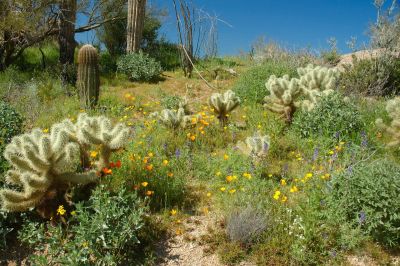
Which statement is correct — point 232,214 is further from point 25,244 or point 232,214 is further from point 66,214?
point 25,244

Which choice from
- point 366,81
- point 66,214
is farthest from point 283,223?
point 366,81

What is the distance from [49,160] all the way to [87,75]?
483cm

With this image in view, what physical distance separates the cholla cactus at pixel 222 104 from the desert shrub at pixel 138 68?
16.2ft

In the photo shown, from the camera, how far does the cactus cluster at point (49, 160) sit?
339cm

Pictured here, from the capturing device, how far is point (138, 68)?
11133mm

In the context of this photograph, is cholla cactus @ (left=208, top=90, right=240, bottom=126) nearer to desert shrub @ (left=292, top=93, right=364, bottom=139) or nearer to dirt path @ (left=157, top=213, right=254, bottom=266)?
desert shrub @ (left=292, top=93, right=364, bottom=139)

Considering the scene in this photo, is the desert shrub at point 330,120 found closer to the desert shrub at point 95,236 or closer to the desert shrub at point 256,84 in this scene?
the desert shrub at point 256,84

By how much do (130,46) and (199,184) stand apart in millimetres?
8625

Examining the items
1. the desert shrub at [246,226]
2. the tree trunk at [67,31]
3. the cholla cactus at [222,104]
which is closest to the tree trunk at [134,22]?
the tree trunk at [67,31]

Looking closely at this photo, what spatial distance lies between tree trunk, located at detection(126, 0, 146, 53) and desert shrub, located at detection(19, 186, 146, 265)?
9.36 meters

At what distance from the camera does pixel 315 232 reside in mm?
3547

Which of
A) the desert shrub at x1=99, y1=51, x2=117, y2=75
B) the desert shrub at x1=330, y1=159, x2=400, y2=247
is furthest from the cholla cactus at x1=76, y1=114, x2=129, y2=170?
the desert shrub at x1=99, y1=51, x2=117, y2=75

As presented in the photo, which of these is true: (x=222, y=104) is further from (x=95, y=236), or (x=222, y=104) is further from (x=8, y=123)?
(x=95, y=236)

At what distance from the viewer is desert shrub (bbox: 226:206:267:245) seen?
11.6ft
